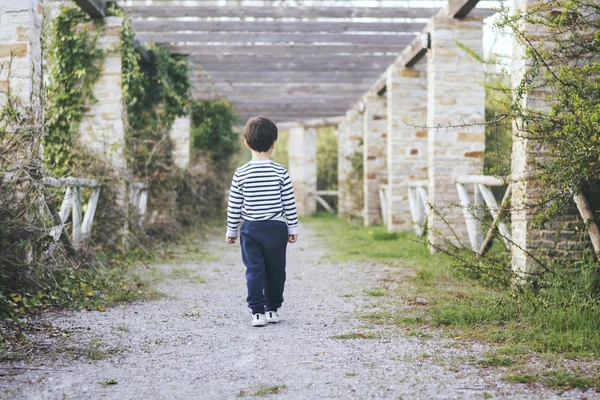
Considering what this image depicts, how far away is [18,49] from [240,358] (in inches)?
134

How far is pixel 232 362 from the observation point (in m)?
3.33

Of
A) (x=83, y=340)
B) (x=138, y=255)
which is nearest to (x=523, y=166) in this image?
(x=83, y=340)

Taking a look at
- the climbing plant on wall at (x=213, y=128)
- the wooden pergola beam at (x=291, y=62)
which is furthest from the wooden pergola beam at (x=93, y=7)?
the climbing plant on wall at (x=213, y=128)

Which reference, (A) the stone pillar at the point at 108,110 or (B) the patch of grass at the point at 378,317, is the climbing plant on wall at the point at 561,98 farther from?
(A) the stone pillar at the point at 108,110

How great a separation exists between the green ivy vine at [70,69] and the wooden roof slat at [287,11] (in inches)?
28.5

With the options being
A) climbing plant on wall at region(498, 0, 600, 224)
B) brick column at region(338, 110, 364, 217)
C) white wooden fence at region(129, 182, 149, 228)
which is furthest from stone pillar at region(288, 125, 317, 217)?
climbing plant on wall at region(498, 0, 600, 224)

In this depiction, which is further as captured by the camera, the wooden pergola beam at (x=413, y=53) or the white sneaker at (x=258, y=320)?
the wooden pergola beam at (x=413, y=53)

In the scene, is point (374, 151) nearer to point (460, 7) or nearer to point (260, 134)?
point (460, 7)

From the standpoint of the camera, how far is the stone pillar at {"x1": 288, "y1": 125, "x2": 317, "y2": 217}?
828 inches

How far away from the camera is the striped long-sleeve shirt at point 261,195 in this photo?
4.42m

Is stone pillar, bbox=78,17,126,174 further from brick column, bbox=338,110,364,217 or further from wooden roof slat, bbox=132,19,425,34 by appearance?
brick column, bbox=338,110,364,217

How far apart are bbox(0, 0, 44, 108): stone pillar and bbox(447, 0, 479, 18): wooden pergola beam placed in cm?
426

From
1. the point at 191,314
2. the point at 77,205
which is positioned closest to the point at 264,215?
the point at 191,314

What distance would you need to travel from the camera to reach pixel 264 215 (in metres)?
4.42
